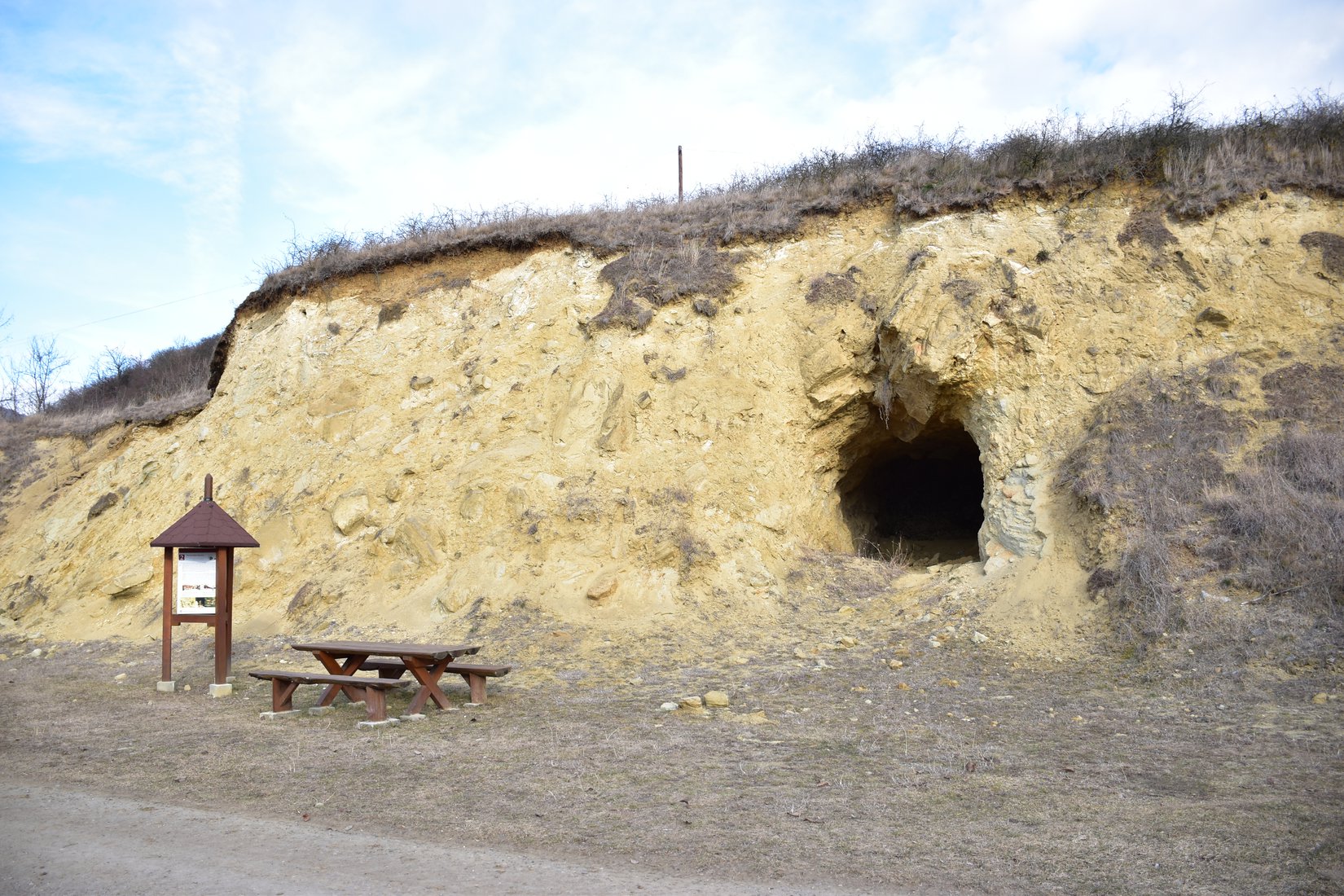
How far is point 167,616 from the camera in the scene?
10688 mm

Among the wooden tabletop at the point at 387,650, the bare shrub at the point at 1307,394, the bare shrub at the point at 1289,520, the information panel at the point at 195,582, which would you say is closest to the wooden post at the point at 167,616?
the information panel at the point at 195,582

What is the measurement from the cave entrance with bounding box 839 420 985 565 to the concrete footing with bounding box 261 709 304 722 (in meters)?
8.80

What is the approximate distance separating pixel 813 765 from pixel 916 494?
494 inches

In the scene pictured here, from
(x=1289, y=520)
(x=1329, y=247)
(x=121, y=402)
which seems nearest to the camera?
(x=1289, y=520)

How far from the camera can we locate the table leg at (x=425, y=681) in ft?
29.2

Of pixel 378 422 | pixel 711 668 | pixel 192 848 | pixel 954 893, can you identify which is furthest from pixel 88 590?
pixel 954 893

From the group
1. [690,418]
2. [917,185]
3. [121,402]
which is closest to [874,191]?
[917,185]

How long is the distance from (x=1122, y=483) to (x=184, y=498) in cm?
1500

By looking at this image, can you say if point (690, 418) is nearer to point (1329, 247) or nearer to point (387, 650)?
point (387, 650)

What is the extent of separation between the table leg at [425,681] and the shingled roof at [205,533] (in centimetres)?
279

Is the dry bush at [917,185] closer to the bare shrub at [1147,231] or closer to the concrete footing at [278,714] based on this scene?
the bare shrub at [1147,231]

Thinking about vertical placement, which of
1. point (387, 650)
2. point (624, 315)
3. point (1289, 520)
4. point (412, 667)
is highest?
point (624, 315)

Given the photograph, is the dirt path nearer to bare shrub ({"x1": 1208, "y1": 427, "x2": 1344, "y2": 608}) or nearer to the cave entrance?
bare shrub ({"x1": 1208, "y1": 427, "x2": 1344, "y2": 608})

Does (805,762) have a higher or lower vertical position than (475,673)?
lower
